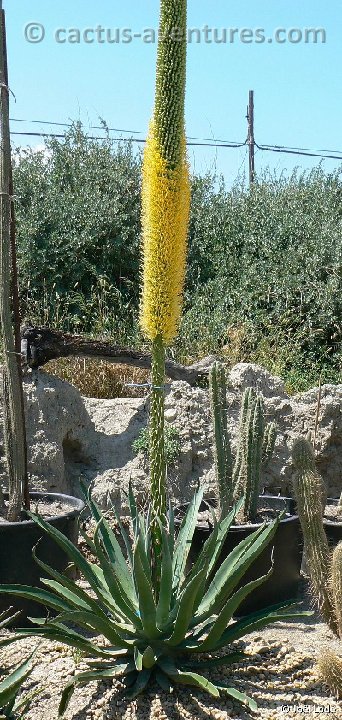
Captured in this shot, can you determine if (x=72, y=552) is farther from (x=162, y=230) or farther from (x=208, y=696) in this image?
(x=162, y=230)

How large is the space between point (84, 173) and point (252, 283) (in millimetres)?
2989

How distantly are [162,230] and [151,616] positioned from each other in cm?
153

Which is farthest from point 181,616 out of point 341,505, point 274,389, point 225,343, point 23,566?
point 225,343

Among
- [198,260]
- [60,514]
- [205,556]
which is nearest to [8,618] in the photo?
[60,514]

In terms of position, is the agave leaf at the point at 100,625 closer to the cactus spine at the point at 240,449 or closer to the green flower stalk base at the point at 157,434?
the green flower stalk base at the point at 157,434

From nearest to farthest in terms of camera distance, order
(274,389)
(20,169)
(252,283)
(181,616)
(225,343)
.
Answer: (181,616), (274,389), (225,343), (252,283), (20,169)

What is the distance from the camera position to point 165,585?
334cm

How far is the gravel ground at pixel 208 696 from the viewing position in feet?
10.8

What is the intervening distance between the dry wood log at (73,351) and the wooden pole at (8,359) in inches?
56.6

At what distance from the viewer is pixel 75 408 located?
615 centimetres

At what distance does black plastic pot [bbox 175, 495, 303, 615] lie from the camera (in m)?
4.65

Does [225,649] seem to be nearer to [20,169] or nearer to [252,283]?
[252,283]

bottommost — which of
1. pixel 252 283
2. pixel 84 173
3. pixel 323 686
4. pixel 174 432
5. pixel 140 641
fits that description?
pixel 323 686

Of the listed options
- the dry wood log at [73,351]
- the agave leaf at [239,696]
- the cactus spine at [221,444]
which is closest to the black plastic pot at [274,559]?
the cactus spine at [221,444]
